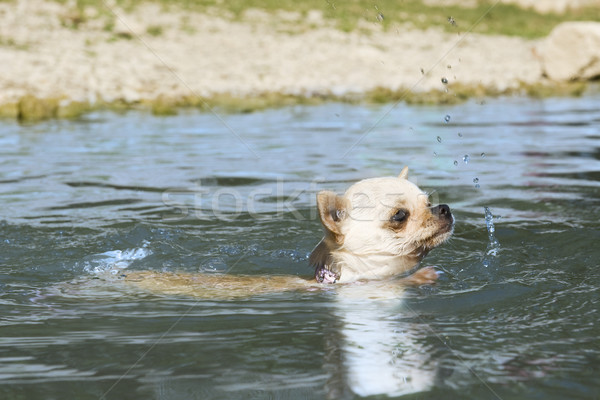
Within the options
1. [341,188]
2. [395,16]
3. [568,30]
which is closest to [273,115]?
[341,188]

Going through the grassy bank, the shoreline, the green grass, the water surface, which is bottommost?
the water surface

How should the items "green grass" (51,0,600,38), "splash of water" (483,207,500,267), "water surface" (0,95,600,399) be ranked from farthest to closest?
"green grass" (51,0,600,38), "splash of water" (483,207,500,267), "water surface" (0,95,600,399)

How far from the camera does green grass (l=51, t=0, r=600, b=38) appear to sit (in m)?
27.1

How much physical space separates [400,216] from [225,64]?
16.1 m

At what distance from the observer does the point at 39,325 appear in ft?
15.7

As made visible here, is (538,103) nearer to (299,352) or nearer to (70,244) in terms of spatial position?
(70,244)

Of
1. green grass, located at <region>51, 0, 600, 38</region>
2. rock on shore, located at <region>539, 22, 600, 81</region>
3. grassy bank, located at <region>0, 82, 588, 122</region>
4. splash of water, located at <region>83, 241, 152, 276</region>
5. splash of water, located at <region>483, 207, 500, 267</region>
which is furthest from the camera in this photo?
green grass, located at <region>51, 0, 600, 38</region>

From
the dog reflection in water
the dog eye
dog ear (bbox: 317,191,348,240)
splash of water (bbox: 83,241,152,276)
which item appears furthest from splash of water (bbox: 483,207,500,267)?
splash of water (bbox: 83,241,152,276)

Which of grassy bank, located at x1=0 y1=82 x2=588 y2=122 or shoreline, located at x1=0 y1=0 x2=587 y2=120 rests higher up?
shoreline, located at x1=0 y1=0 x2=587 y2=120

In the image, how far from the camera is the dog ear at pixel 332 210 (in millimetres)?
5664

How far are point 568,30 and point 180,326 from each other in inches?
762

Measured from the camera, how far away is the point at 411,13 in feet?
103

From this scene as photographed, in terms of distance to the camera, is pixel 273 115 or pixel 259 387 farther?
pixel 273 115

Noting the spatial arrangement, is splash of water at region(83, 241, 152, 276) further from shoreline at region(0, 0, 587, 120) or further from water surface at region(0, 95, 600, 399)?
shoreline at region(0, 0, 587, 120)
